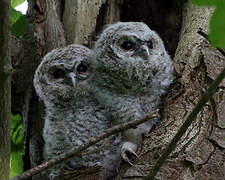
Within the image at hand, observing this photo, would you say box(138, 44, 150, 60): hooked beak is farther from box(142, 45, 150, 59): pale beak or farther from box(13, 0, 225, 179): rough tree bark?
box(13, 0, 225, 179): rough tree bark

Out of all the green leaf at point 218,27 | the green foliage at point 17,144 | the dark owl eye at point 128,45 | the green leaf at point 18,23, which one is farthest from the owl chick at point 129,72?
the green leaf at point 218,27

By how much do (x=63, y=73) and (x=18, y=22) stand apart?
1.68 feet

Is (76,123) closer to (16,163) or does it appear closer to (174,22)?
(16,163)

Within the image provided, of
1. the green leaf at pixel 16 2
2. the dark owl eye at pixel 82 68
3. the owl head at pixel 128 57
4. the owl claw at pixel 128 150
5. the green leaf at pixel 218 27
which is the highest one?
the green leaf at pixel 218 27

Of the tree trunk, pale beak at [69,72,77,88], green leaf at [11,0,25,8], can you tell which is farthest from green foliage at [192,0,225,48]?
green leaf at [11,0,25,8]

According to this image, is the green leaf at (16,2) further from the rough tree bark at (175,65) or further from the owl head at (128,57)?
the owl head at (128,57)

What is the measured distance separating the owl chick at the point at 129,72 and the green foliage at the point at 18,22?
594mm

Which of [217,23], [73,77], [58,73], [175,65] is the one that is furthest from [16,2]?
[217,23]

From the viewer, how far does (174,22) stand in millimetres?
3234

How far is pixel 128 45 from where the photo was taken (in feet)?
8.77

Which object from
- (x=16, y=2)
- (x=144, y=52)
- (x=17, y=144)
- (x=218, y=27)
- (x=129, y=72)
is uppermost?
(x=218, y=27)

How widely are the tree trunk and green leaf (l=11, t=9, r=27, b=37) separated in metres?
1.82

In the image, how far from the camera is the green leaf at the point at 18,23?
2899 millimetres

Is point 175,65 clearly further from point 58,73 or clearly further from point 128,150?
point 58,73
